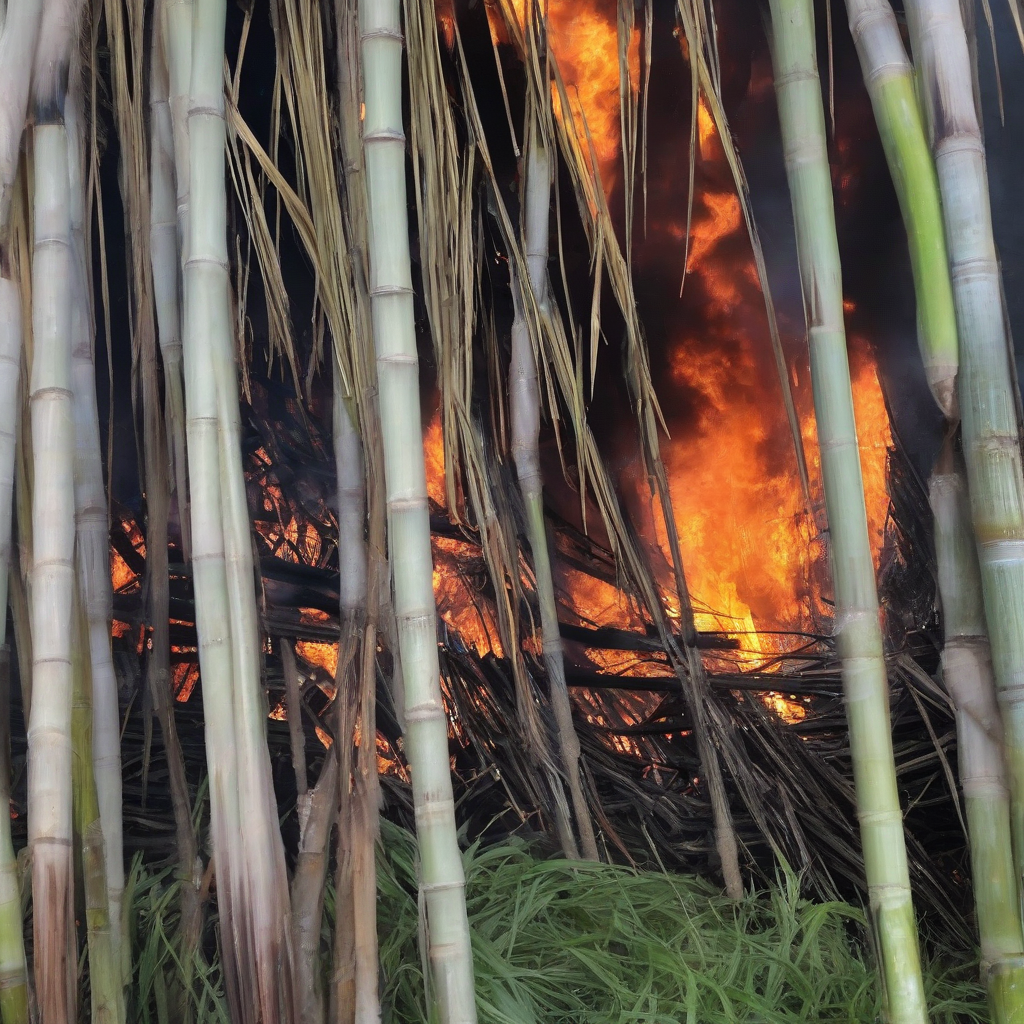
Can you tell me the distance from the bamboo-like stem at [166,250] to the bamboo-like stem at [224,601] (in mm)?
128

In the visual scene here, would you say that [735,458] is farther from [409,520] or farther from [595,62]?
[409,520]

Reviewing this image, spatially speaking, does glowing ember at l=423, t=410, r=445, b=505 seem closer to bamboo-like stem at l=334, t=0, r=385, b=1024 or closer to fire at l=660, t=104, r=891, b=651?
fire at l=660, t=104, r=891, b=651

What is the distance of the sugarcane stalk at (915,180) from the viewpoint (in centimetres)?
78

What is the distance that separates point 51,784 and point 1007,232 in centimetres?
143

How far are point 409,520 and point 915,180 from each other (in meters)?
0.45

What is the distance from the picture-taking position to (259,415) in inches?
72.0

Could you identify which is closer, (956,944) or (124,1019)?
(124,1019)

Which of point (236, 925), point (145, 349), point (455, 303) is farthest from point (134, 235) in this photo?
point (236, 925)

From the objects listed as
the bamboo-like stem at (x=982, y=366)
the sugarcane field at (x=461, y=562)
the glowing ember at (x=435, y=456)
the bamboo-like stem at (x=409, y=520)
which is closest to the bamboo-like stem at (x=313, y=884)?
the sugarcane field at (x=461, y=562)

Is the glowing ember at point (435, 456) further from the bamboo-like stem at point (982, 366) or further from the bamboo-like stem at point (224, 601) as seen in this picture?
the bamboo-like stem at point (982, 366)

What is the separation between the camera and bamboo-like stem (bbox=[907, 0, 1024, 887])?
756 mm

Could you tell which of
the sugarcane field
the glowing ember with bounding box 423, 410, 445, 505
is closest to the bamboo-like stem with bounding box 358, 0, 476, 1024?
the sugarcane field

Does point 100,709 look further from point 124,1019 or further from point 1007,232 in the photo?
point 1007,232

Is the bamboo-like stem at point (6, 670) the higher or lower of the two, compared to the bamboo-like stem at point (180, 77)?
lower
